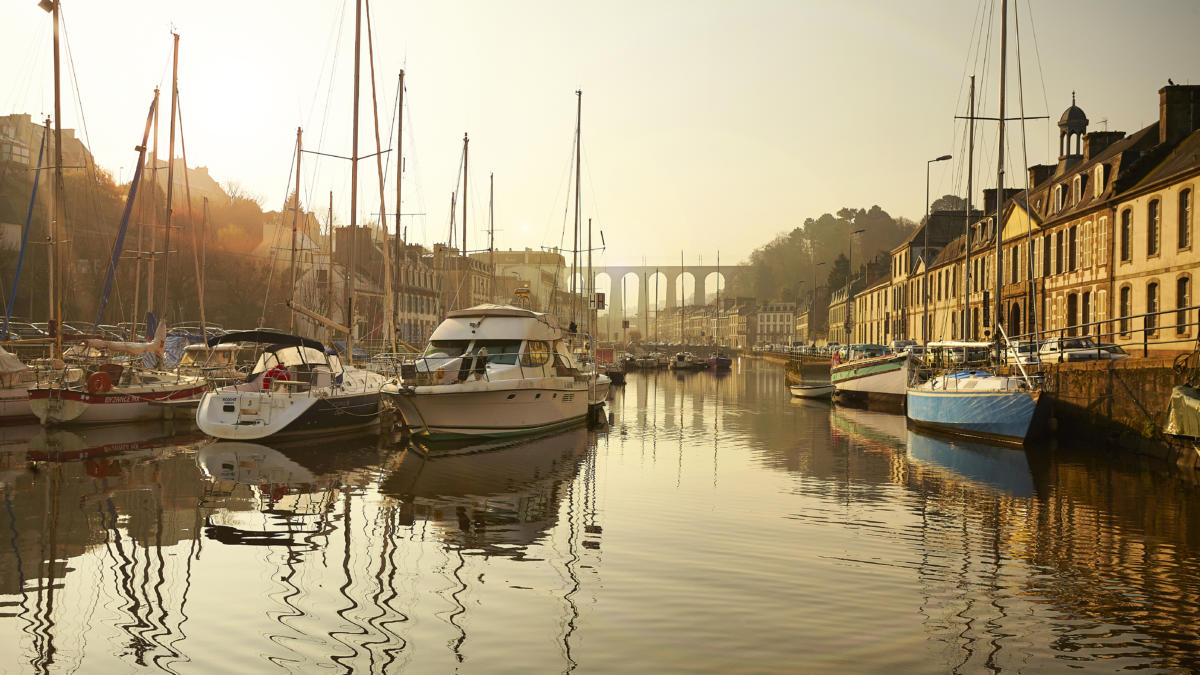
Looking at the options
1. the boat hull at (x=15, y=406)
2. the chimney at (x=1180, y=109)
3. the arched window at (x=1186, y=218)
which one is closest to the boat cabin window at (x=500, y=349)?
the boat hull at (x=15, y=406)

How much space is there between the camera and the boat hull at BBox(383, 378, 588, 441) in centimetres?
2311

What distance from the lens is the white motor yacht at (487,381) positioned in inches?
920

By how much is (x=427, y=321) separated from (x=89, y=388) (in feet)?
223

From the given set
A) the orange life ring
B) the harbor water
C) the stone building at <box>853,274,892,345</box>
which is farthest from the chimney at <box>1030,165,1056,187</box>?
the orange life ring

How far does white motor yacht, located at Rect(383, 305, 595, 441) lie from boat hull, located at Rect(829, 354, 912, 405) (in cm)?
1892

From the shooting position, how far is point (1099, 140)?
46438mm

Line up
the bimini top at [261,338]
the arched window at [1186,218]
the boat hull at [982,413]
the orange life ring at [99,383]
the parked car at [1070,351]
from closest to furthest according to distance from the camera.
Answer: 1. the boat hull at [982,413]
2. the bimini top at [261,338]
3. the parked car at [1070,351]
4. the orange life ring at [99,383]
5. the arched window at [1186,218]

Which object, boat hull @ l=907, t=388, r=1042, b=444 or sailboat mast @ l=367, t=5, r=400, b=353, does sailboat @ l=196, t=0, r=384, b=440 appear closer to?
sailboat mast @ l=367, t=5, r=400, b=353

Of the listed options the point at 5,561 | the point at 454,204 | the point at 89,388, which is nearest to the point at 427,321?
the point at 454,204

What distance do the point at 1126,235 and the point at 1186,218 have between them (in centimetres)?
466

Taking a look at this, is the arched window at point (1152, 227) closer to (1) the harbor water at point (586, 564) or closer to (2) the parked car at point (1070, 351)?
(2) the parked car at point (1070, 351)

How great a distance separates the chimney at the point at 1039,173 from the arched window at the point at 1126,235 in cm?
1970

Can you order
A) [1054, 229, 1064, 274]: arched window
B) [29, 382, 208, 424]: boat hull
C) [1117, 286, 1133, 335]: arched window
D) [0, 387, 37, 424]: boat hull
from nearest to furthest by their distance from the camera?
[29, 382, 208, 424]: boat hull
[0, 387, 37, 424]: boat hull
[1117, 286, 1133, 335]: arched window
[1054, 229, 1064, 274]: arched window

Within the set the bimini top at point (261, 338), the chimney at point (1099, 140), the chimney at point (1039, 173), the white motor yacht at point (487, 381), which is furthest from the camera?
the chimney at point (1039, 173)
